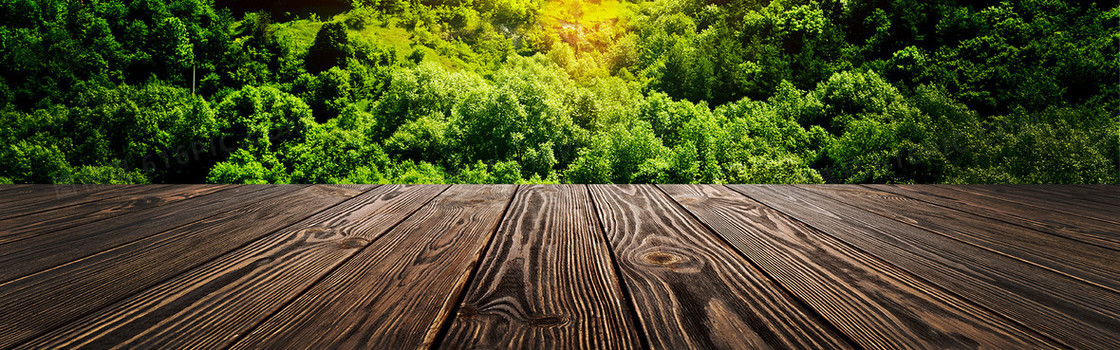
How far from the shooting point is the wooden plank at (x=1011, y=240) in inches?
40.4

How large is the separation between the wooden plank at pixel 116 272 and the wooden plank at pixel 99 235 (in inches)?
1.8

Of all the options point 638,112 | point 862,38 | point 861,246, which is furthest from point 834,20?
point 861,246

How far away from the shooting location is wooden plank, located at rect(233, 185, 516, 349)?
0.67m

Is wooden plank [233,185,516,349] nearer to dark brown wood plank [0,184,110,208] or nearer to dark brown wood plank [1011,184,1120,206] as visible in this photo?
dark brown wood plank [0,184,110,208]

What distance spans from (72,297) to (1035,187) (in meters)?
3.23

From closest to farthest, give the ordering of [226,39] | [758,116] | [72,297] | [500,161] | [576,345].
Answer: [576,345] → [72,297] → [500,161] → [758,116] → [226,39]

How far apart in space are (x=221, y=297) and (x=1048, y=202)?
2.54 metres

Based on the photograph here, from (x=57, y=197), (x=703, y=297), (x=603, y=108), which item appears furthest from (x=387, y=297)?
(x=603, y=108)

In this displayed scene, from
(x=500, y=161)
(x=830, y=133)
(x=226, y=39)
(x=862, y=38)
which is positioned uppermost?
(x=862, y=38)

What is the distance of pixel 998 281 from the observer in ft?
3.05

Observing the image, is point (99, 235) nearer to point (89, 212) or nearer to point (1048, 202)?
→ point (89, 212)

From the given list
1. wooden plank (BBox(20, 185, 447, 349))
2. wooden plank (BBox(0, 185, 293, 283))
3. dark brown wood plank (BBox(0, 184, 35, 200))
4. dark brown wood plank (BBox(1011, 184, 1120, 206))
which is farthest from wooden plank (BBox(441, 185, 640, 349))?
dark brown wood plank (BBox(1011, 184, 1120, 206))

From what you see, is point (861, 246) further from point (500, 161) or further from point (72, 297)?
point (500, 161)

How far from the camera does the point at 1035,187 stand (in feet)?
7.73
